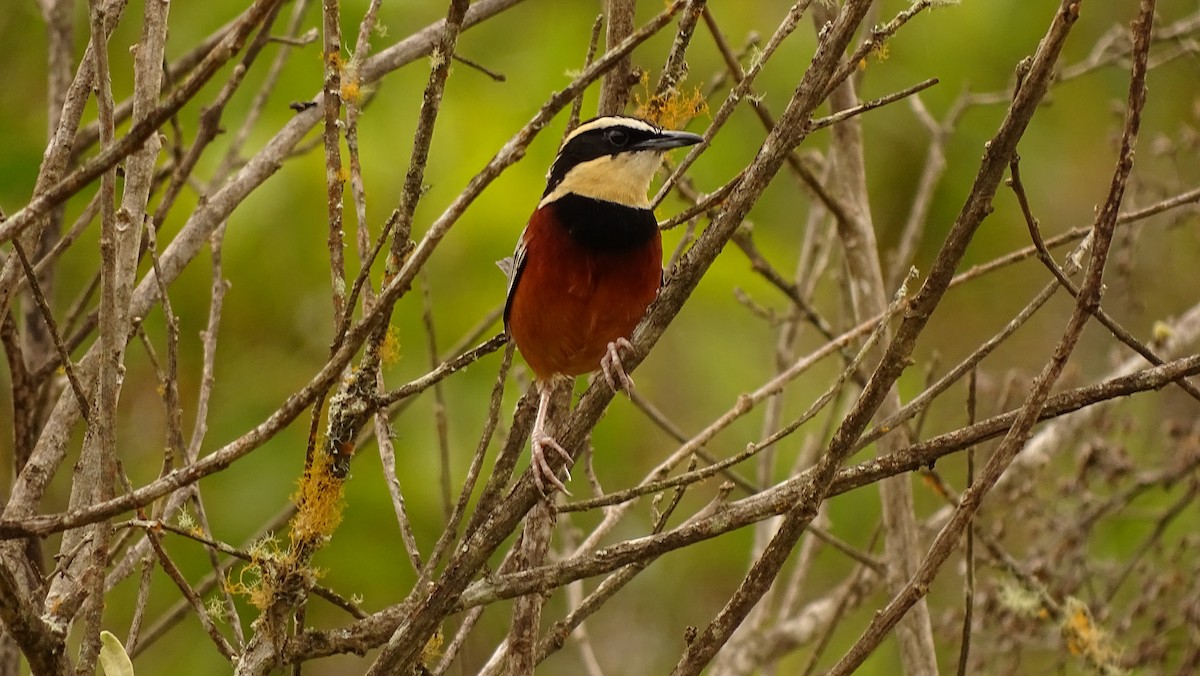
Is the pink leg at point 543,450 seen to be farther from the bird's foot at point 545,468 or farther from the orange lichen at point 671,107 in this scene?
the orange lichen at point 671,107

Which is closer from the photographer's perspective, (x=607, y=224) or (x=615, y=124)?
(x=615, y=124)

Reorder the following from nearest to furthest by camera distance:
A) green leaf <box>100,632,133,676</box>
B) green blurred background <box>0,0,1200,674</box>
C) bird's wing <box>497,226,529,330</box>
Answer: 1. green leaf <box>100,632,133,676</box>
2. bird's wing <box>497,226,529,330</box>
3. green blurred background <box>0,0,1200,674</box>

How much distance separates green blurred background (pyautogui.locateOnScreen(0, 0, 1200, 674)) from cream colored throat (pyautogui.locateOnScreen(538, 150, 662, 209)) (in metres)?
1.20

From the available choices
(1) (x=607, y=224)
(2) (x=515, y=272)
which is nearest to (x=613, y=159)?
(1) (x=607, y=224)

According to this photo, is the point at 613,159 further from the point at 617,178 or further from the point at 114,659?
the point at 114,659

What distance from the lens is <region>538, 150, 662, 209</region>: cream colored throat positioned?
3.29 metres

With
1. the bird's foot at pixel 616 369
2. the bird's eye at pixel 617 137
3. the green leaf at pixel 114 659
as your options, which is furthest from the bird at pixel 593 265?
the green leaf at pixel 114 659

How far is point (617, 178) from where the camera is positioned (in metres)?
3.35

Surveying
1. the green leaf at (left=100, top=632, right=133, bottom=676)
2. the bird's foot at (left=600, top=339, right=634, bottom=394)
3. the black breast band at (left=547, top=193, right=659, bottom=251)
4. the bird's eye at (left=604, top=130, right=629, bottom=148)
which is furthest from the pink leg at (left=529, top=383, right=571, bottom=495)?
the green leaf at (left=100, top=632, right=133, bottom=676)

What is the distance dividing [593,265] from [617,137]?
1.05 feet

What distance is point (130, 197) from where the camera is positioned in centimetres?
228

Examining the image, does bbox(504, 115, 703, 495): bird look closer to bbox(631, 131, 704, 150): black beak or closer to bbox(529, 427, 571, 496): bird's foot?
bbox(631, 131, 704, 150): black beak

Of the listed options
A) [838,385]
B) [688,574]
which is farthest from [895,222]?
[838,385]

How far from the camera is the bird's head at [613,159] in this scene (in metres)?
3.15
